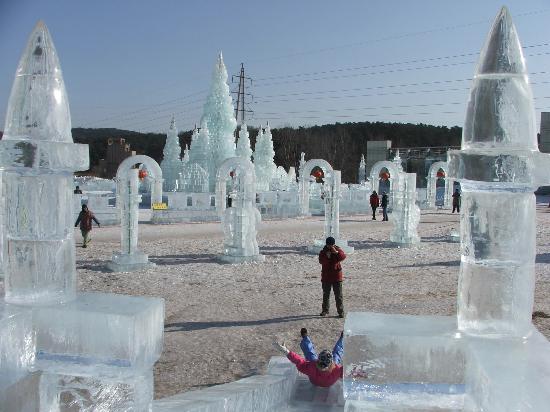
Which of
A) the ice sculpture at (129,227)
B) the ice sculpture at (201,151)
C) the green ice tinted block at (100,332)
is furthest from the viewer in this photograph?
the ice sculpture at (201,151)

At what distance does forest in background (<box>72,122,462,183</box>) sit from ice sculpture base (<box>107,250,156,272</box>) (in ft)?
144

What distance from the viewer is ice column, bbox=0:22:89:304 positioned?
101 inches

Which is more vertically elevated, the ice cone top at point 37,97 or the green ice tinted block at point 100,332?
the ice cone top at point 37,97

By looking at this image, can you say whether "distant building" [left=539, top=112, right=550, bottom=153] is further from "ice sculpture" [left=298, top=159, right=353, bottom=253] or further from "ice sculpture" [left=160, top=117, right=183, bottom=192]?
"ice sculpture" [left=298, top=159, right=353, bottom=253]

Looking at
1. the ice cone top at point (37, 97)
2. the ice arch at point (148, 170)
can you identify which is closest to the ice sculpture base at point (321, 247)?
the ice arch at point (148, 170)

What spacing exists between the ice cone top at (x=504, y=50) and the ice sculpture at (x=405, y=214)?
12.8 metres

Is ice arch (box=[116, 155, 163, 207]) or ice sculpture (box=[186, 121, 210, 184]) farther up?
ice sculpture (box=[186, 121, 210, 184])

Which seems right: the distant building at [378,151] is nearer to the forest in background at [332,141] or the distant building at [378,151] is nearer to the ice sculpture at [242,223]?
the forest in background at [332,141]

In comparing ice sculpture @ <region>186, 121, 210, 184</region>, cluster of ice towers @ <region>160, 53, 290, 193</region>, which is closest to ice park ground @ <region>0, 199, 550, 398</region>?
ice sculpture @ <region>186, 121, 210, 184</region>

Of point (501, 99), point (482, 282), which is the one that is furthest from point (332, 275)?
point (501, 99)

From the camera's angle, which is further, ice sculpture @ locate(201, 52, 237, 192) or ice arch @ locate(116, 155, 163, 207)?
ice sculpture @ locate(201, 52, 237, 192)

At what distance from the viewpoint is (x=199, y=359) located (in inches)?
235

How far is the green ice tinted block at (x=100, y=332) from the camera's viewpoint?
231cm

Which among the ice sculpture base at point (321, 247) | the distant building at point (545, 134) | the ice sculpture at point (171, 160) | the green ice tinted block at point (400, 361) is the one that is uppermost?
the distant building at point (545, 134)
